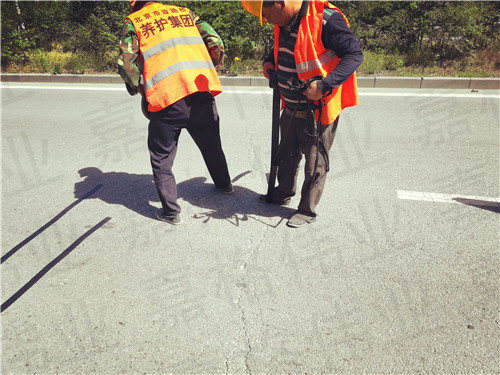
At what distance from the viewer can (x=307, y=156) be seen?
10.5 feet

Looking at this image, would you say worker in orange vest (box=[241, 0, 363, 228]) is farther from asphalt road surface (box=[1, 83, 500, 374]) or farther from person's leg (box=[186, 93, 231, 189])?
person's leg (box=[186, 93, 231, 189])

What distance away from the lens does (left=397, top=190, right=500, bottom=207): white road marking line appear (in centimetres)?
368

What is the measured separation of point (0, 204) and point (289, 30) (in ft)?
10.0

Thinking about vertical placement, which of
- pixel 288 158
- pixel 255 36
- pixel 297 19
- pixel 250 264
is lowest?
pixel 250 264

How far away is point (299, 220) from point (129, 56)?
1811 millimetres

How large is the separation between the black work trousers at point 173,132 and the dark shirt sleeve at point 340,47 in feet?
3.45

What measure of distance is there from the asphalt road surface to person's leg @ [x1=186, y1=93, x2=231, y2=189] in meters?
0.26

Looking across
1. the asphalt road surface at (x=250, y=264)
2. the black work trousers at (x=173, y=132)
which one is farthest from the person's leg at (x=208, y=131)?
the asphalt road surface at (x=250, y=264)

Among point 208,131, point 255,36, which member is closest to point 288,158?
point 208,131

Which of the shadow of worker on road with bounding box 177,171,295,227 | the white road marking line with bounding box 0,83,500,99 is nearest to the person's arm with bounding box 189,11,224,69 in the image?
the shadow of worker on road with bounding box 177,171,295,227

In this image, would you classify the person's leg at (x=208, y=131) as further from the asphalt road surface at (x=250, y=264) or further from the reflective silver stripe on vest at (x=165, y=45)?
the reflective silver stripe on vest at (x=165, y=45)

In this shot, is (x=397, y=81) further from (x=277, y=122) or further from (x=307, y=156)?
(x=307, y=156)

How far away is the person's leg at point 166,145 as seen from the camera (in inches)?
124

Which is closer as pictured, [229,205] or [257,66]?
[229,205]
